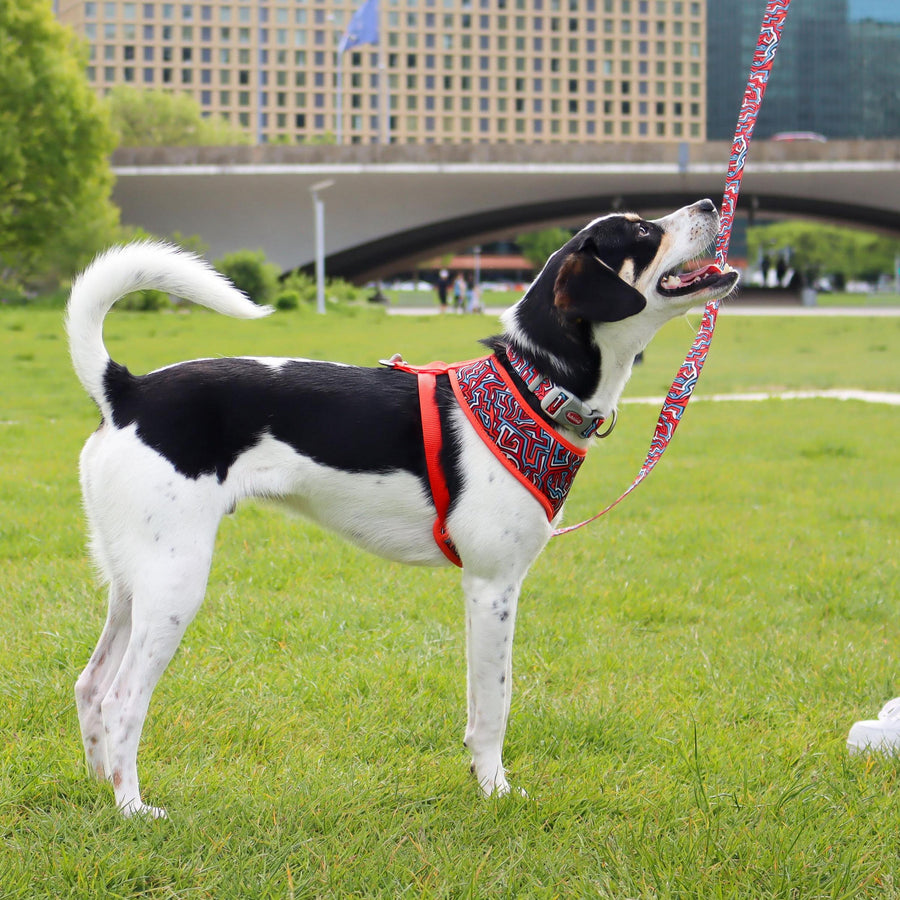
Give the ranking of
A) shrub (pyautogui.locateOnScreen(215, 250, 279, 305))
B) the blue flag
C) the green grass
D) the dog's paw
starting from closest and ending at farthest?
the green grass, the dog's paw, shrub (pyautogui.locateOnScreen(215, 250, 279, 305)), the blue flag

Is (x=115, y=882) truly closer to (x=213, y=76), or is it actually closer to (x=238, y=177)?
(x=238, y=177)

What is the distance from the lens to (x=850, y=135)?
13738 centimetres

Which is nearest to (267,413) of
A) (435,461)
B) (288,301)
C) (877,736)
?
(435,461)

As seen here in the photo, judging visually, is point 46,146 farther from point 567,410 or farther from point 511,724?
point 567,410

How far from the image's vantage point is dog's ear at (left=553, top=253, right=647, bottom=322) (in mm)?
3068

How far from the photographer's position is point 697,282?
10.5 feet

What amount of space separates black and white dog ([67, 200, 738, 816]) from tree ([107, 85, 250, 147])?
2949 inches

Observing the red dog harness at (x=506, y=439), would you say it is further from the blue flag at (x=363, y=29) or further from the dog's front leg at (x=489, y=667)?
the blue flag at (x=363, y=29)

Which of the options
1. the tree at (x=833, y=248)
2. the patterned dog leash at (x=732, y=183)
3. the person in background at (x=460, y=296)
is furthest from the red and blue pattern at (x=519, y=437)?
the tree at (x=833, y=248)

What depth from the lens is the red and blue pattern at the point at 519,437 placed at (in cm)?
315

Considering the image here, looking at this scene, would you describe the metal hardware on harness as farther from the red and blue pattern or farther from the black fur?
the black fur

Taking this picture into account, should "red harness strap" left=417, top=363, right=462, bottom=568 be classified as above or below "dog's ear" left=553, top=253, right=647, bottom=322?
below

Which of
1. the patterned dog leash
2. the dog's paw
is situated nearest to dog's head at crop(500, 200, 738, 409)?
the patterned dog leash

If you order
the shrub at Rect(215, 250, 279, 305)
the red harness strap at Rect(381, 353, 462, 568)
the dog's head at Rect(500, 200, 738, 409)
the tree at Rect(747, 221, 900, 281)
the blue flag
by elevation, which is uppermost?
the blue flag
